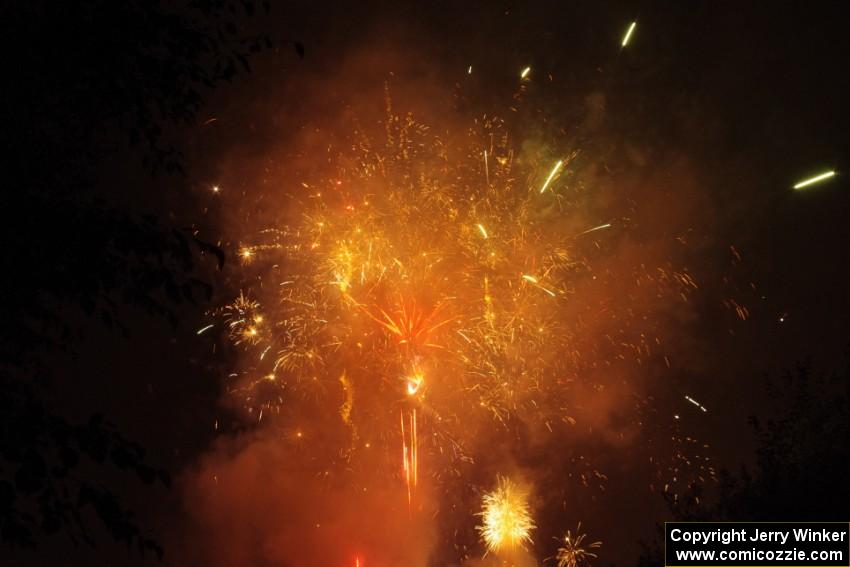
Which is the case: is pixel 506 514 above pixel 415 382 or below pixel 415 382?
below

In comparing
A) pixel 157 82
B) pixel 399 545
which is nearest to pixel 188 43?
pixel 157 82

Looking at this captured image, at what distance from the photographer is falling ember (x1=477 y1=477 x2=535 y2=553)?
15812mm

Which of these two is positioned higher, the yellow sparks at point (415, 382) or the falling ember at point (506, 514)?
the yellow sparks at point (415, 382)

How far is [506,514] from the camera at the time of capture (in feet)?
52.2

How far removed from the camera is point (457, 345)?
13156mm

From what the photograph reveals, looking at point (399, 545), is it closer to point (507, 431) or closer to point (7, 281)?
point (507, 431)

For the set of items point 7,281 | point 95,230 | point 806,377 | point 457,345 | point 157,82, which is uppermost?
point 457,345

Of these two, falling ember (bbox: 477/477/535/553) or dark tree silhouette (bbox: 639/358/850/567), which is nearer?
dark tree silhouette (bbox: 639/358/850/567)

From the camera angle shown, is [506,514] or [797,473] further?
[506,514]

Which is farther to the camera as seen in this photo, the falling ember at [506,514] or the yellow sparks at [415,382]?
the falling ember at [506,514]

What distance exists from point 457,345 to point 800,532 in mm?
6624

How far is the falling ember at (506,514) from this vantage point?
15.8 meters

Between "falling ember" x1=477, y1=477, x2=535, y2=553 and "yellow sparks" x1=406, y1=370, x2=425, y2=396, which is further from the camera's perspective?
"falling ember" x1=477, y1=477, x2=535, y2=553

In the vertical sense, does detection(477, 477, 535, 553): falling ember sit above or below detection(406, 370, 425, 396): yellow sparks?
below
